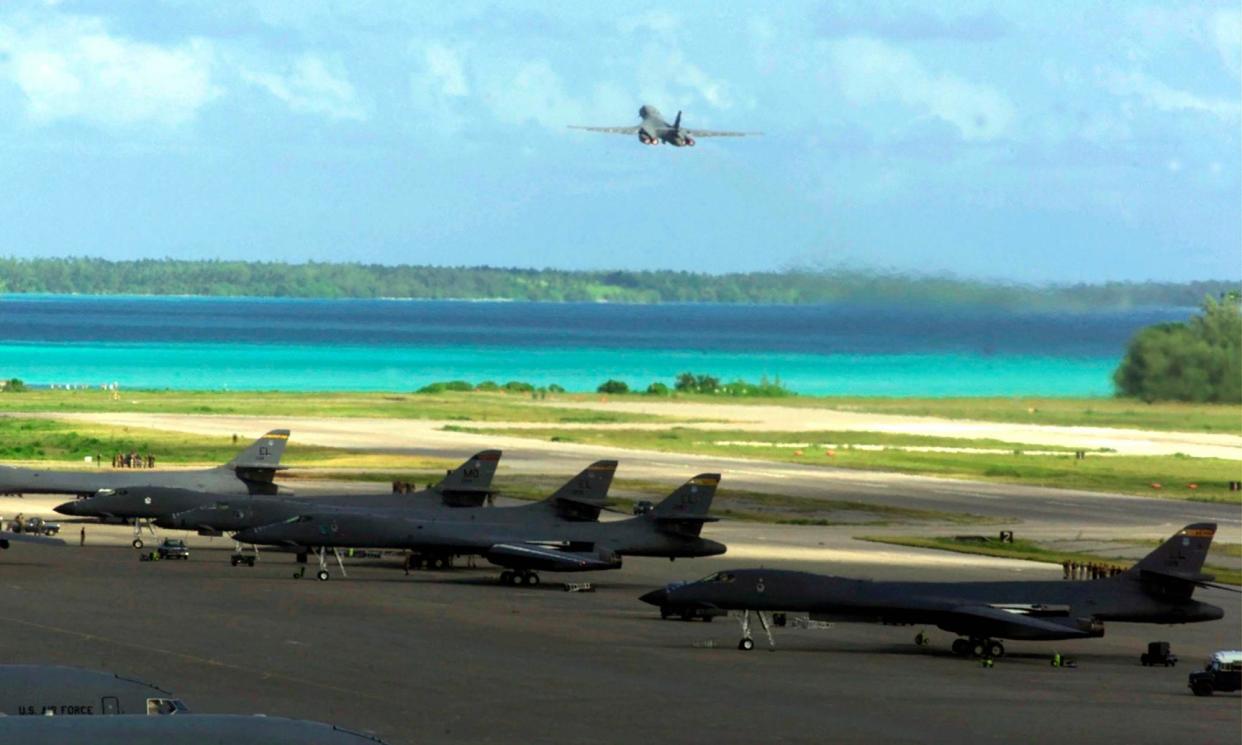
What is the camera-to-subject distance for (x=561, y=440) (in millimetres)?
163875

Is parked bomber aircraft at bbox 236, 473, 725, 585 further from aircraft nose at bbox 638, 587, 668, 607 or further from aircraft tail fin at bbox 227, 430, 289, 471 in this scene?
aircraft tail fin at bbox 227, 430, 289, 471

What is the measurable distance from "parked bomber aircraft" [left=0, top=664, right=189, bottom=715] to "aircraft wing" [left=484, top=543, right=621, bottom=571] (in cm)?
4277

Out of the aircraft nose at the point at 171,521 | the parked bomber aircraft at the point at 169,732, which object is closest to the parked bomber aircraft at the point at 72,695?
the parked bomber aircraft at the point at 169,732

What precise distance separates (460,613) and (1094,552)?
36.0 metres

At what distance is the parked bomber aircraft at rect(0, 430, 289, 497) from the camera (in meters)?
100

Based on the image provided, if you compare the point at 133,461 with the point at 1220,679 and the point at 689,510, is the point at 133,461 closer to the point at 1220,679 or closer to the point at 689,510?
the point at 689,510

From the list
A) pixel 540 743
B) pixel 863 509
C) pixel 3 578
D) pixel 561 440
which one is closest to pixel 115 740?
pixel 540 743

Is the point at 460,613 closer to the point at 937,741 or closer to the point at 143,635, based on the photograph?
the point at 143,635

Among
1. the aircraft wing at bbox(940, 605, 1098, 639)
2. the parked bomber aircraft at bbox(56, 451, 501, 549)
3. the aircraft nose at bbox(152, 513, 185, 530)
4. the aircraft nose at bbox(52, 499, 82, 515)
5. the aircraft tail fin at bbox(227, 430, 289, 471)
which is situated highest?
the aircraft tail fin at bbox(227, 430, 289, 471)

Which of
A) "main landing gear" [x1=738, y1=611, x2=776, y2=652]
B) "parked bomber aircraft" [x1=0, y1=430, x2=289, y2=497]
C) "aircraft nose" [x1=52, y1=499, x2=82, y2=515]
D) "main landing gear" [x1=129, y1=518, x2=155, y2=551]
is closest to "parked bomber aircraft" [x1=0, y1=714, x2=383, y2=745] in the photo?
"main landing gear" [x1=738, y1=611, x2=776, y2=652]

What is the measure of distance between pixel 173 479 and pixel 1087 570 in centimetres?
4313

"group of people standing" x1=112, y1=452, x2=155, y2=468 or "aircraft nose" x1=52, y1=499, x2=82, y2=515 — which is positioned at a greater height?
"group of people standing" x1=112, y1=452, x2=155, y2=468

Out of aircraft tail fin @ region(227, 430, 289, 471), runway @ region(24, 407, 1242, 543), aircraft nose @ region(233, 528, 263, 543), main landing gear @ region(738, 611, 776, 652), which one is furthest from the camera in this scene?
runway @ region(24, 407, 1242, 543)

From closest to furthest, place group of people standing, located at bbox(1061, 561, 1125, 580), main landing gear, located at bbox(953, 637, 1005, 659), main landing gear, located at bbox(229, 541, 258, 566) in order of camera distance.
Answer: main landing gear, located at bbox(953, 637, 1005, 659)
group of people standing, located at bbox(1061, 561, 1125, 580)
main landing gear, located at bbox(229, 541, 258, 566)
